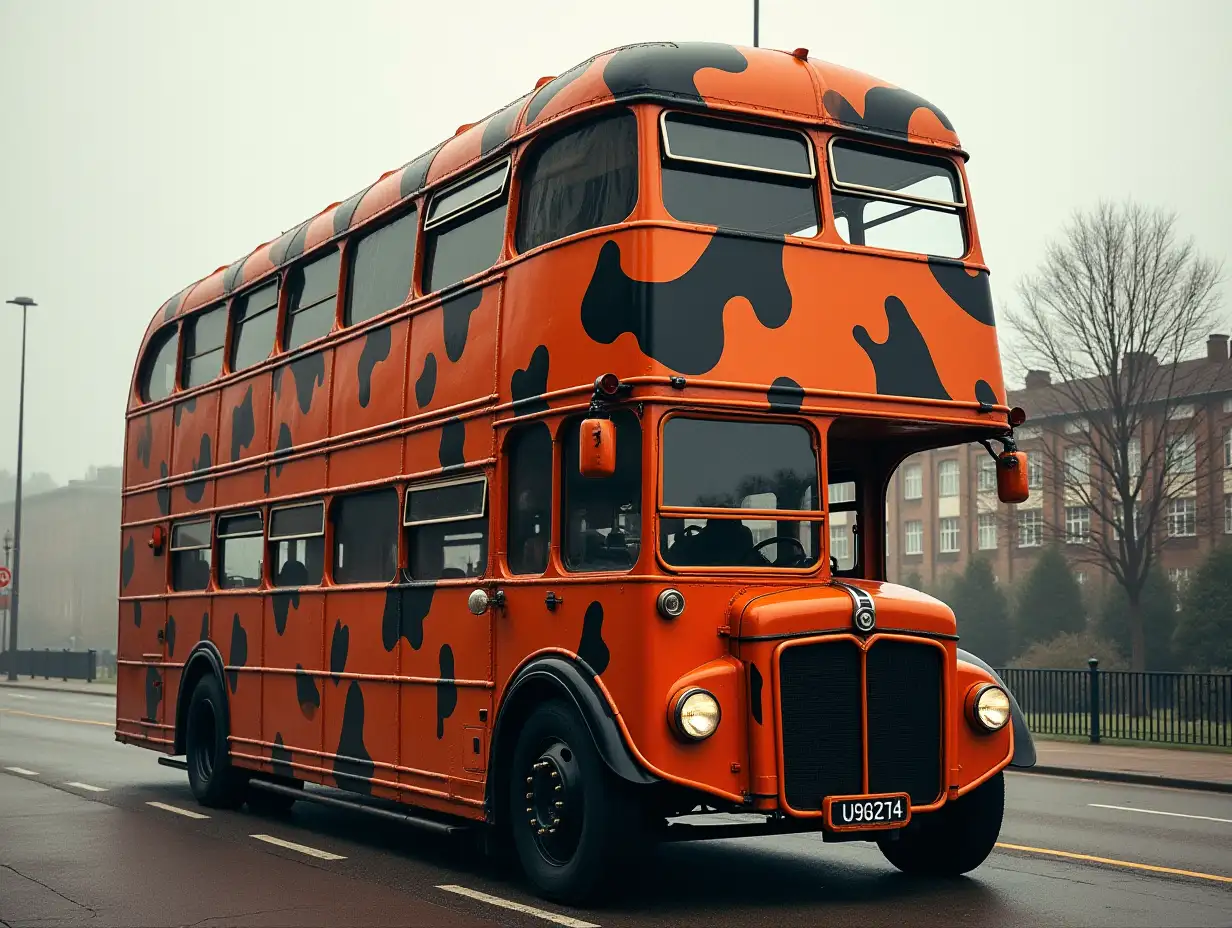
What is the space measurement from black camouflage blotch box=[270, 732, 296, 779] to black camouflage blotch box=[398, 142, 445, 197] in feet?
14.7

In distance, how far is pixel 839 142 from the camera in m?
9.35

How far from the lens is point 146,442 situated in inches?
651

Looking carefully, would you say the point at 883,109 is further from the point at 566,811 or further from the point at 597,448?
the point at 566,811

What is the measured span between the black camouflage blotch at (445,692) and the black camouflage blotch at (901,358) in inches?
127

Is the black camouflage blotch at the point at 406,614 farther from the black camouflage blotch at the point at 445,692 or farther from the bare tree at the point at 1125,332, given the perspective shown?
the bare tree at the point at 1125,332

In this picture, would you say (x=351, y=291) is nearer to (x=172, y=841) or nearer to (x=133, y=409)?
Answer: (x=172, y=841)

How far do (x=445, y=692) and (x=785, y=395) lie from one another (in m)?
3.02

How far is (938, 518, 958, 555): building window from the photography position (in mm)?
84500

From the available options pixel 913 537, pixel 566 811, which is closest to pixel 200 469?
pixel 566 811

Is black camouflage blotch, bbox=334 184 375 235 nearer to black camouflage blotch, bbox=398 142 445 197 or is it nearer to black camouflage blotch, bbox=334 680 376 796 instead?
black camouflage blotch, bbox=398 142 445 197

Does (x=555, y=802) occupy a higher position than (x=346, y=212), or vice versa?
(x=346, y=212)

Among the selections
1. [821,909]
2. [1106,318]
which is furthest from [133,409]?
[1106,318]

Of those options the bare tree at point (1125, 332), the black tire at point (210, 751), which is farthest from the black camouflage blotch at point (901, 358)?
the bare tree at point (1125, 332)

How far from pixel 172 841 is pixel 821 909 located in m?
5.41
